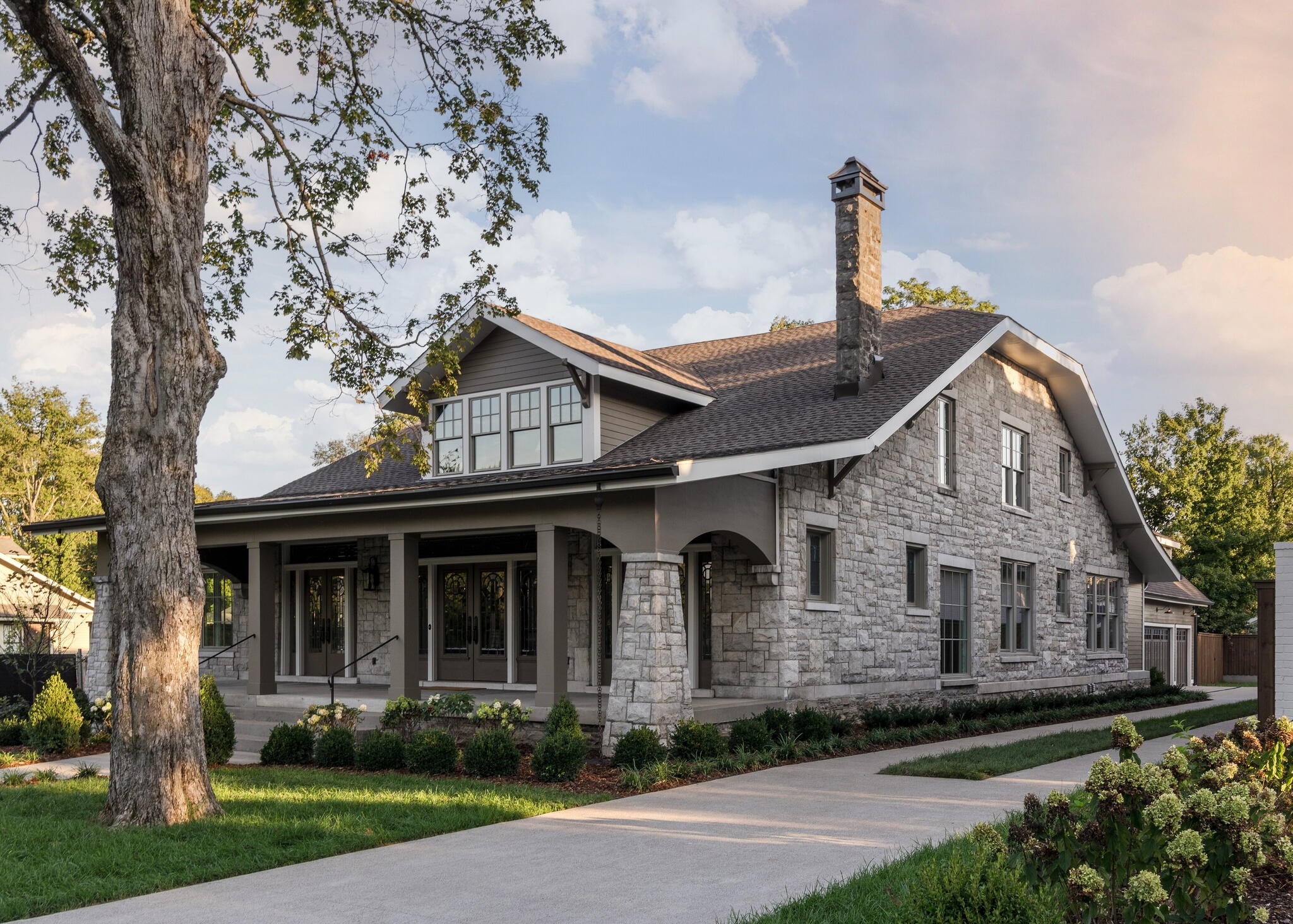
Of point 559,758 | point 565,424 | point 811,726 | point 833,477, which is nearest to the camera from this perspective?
point 559,758

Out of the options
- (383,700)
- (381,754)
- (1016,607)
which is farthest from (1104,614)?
(381,754)

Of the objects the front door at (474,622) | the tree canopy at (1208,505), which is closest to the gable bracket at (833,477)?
the front door at (474,622)

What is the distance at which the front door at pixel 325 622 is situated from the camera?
19328 mm

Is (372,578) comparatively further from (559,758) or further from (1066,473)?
(1066,473)

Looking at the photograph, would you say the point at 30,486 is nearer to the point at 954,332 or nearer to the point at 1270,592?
Answer: the point at 954,332

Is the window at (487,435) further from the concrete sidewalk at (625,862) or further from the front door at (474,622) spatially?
the concrete sidewalk at (625,862)

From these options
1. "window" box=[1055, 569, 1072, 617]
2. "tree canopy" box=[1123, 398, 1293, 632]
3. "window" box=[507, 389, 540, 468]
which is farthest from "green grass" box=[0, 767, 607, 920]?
"tree canopy" box=[1123, 398, 1293, 632]

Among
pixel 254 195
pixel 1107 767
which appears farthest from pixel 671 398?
pixel 1107 767

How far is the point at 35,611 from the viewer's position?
59.5 ft

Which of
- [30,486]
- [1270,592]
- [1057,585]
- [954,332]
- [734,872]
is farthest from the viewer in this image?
[30,486]

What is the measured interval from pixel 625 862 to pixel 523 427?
30.4ft

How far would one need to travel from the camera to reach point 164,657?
29.3 ft

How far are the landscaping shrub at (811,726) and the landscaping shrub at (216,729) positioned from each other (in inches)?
251

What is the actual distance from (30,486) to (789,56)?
132ft
